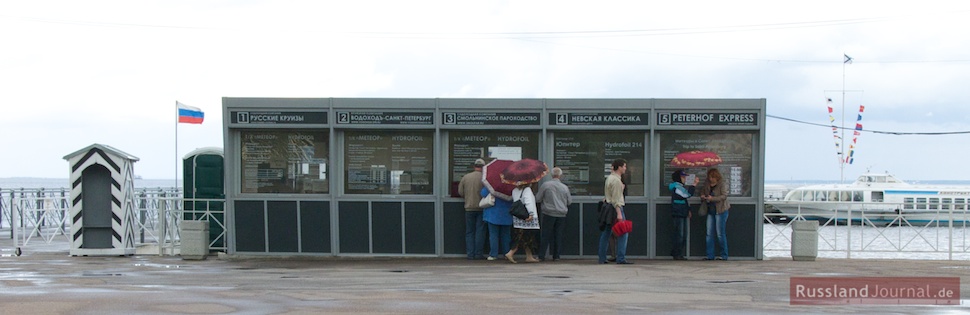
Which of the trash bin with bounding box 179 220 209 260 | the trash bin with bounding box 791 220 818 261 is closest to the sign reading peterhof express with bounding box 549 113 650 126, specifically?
the trash bin with bounding box 791 220 818 261

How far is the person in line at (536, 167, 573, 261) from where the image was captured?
48.4ft

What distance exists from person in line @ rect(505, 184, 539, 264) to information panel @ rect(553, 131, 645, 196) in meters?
0.87

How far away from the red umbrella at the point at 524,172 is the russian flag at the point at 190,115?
388 inches

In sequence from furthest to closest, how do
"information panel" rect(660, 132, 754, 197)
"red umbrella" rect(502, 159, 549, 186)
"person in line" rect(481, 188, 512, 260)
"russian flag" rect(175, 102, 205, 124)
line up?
"russian flag" rect(175, 102, 205, 124) < "information panel" rect(660, 132, 754, 197) < "person in line" rect(481, 188, 512, 260) < "red umbrella" rect(502, 159, 549, 186)

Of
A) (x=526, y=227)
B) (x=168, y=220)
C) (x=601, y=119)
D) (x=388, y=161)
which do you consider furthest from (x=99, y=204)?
(x=601, y=119)

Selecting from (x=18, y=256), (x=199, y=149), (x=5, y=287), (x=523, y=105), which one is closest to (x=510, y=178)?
(x=523, y=105)

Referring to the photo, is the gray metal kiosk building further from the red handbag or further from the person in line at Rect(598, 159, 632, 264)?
the red handbag

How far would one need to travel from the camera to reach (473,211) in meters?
15.2

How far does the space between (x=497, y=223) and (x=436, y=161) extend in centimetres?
144

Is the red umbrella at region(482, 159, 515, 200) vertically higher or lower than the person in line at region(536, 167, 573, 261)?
higher

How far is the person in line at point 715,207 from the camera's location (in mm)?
15156

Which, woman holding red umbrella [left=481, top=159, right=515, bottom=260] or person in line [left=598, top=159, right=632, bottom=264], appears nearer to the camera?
person in line [left=598, top=159, right=632, bottom=264]

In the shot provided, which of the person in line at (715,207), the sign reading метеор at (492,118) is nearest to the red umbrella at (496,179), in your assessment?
the sign reading метеор at (492,118)

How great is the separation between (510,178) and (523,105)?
4.76 feet
